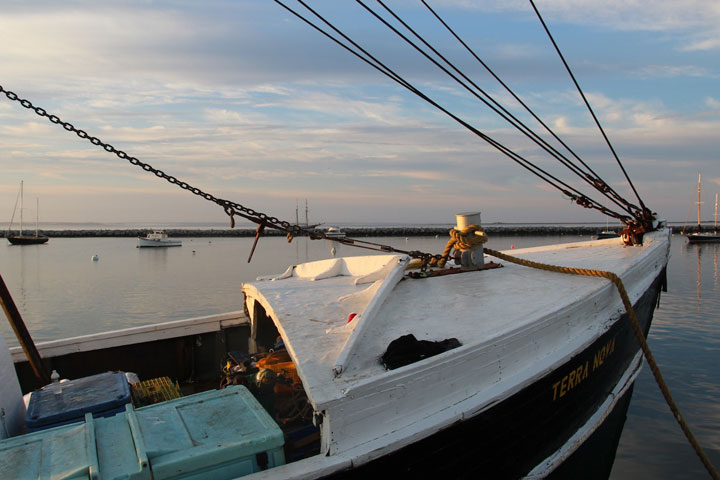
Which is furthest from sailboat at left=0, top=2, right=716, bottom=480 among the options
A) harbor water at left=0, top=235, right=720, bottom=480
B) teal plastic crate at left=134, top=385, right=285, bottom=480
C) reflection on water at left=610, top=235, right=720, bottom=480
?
harbor water at left=0, top=235, right=720, bottom=480

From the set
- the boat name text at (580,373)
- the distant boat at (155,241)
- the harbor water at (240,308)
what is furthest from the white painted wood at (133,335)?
the distant boat at (155,241)

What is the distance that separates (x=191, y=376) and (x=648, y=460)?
6.23 m

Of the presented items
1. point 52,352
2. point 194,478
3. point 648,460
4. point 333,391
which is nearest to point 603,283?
point 648,460

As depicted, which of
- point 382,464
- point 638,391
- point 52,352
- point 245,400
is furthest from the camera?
point 638,391

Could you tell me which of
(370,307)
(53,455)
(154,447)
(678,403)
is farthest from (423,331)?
(678,403)

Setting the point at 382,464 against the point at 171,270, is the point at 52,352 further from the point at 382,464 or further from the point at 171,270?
the point at 171,270

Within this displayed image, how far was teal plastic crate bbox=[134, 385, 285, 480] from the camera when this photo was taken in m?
2.71

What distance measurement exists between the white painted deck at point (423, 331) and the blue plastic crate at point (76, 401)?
137 centimetres

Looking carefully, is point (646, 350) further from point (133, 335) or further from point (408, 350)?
point (133, 335)

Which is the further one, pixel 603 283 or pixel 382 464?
pixel 603 283

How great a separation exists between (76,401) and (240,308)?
16502 mm

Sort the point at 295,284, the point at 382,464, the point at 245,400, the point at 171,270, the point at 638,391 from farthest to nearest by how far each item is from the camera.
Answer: the point at 171,270, the point at 638,391, the point at 295,284, the point at 245,400, the point at 382,464

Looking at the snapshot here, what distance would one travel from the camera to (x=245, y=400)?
11.1ft

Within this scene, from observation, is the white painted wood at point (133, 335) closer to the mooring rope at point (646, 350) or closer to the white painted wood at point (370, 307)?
the white painted wood at point (370, 307)
